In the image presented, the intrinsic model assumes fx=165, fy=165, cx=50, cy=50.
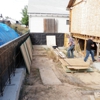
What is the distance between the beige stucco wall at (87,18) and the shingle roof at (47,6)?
6.88m

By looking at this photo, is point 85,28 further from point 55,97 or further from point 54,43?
point 55,97

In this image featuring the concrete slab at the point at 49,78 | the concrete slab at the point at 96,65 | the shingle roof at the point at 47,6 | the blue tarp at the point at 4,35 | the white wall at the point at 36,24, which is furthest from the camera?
the shingle roof at the point at 47,6

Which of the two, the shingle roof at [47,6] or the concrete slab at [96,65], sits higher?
the shingle roof at [47,6]

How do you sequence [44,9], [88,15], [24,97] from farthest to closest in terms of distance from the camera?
[44,9] < [88,15] < [24,97]

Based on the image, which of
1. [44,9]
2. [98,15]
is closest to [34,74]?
[98,15]

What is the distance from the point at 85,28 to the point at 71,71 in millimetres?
5428

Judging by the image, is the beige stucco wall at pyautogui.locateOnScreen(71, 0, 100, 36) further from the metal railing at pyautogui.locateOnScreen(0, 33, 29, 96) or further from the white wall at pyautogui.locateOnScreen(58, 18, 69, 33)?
the metal railing at pyautogui.locateOnScreen(0, 33, 29, 96)

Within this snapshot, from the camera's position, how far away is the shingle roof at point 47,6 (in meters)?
22.1

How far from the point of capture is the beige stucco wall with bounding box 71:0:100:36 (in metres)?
10.6

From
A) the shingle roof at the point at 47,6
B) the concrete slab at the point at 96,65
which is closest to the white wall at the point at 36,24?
the shingle roof at the point at 47,6

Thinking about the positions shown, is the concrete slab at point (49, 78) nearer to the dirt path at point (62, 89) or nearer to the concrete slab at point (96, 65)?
the dirt path at point (62, 89)

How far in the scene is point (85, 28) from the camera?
12.6 metres

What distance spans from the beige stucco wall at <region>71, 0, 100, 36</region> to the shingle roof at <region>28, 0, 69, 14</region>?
6879 mm

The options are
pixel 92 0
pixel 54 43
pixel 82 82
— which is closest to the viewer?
pixel 82 82
